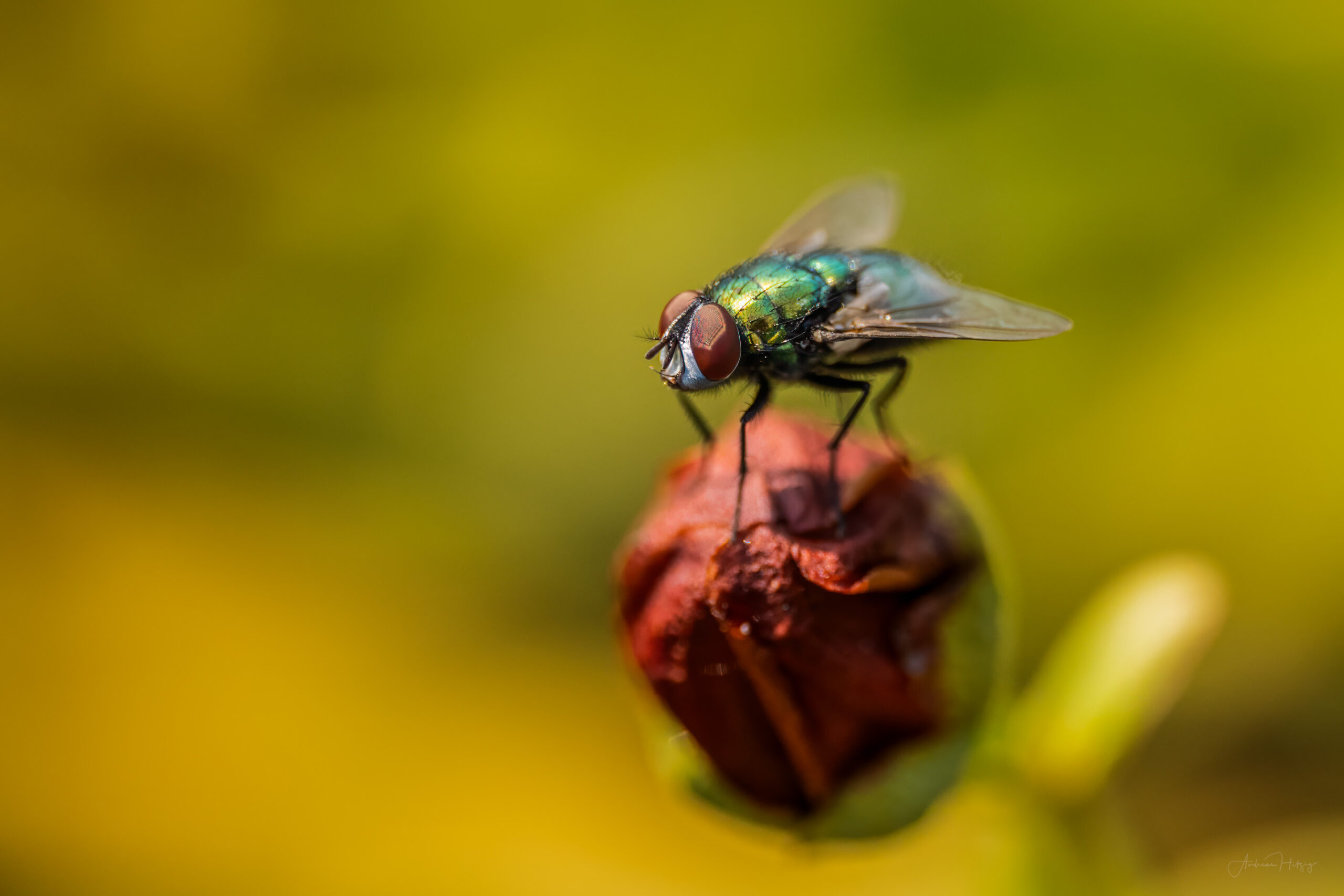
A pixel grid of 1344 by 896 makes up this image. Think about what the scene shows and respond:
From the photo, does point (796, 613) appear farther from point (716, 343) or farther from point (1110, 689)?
point (1110, 689)

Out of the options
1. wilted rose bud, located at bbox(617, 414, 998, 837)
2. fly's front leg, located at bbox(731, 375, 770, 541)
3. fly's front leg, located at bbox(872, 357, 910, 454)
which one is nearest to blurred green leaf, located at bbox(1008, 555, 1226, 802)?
wilted rose bud, located at bbox(617, 414, 998, 837)

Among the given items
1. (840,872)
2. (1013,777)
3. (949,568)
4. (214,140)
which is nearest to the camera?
(949,568)

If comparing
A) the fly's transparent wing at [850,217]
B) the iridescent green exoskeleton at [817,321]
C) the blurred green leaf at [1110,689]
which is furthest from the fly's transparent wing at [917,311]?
the blurred green leaf at [1110,689]

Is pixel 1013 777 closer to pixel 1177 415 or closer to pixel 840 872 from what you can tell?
pixel 840 872

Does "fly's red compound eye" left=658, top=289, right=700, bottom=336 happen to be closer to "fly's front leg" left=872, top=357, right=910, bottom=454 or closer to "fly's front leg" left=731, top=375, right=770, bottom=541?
"fly's front leg" left=731, top=375, right=770, bottom=541

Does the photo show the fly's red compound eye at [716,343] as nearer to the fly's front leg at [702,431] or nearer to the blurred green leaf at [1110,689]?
the fly's front leg at [702,431]

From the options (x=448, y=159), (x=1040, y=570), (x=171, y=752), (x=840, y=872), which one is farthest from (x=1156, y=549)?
(x=171, y=752)

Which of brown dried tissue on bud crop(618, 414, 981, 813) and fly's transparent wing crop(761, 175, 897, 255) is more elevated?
fly's transparent wing crop(761, 175, 897, 255)

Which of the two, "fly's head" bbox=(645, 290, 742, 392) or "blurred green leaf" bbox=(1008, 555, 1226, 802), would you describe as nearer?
A: "fly's head" bbox=(645, 290, 742, 392)
